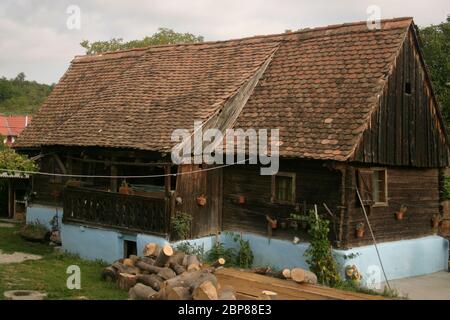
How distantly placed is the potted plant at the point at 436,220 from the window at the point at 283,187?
16.7 feet

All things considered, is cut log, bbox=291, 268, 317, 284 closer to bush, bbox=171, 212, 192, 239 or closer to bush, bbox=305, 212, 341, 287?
bush, bbox=305, 212, 341, 287

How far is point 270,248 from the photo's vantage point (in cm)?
1462

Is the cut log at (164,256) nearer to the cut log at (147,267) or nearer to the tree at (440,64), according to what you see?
the cut log at (147,267)

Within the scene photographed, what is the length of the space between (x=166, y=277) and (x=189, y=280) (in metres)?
1.00

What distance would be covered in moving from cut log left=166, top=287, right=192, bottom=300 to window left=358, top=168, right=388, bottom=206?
544cm

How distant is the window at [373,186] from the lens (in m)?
13.7

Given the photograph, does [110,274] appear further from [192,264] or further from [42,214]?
[42,214]

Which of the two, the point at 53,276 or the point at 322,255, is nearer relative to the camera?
the point at 322,255

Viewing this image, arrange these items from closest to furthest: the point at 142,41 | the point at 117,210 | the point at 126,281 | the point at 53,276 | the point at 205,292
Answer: the point at 205,292, the point at 126,281, the point at 53,276, the point at 117,210, the point at 142,41

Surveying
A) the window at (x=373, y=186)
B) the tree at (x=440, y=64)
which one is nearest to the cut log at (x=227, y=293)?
the window at (x=373, y=186)

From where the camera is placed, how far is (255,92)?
1653 centimetres

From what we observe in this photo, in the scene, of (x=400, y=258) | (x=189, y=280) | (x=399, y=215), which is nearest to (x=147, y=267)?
(x=189, y=280)

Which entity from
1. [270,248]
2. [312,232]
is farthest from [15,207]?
[312,232]
